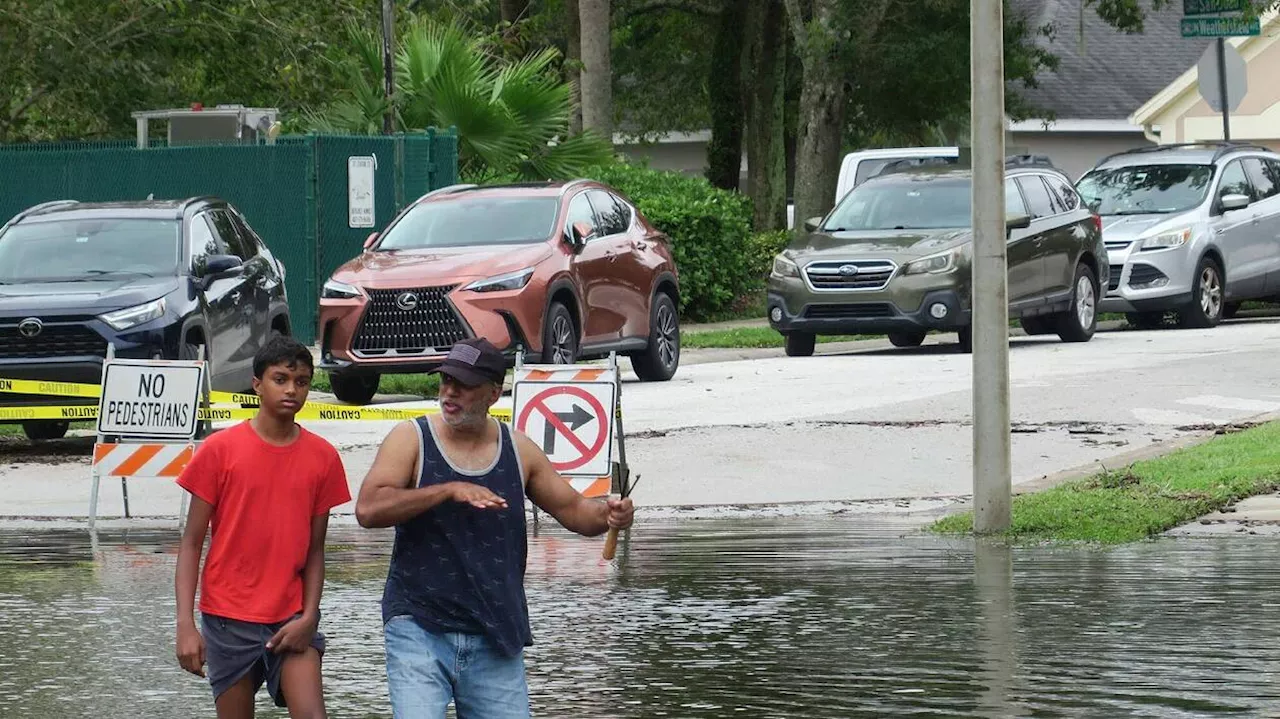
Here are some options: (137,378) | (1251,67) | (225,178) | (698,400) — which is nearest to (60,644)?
(137,378)

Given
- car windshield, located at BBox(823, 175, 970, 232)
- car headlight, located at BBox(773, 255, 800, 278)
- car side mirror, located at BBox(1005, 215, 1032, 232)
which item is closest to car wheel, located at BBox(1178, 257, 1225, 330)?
car side mirror, located at BBox(1005, 215, 1032, 232)

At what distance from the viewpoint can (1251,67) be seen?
45.8 meters

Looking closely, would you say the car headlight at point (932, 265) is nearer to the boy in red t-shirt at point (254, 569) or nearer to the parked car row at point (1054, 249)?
the parked car row at point (1054, 249)

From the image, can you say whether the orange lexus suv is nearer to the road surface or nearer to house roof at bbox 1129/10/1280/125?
the road surface

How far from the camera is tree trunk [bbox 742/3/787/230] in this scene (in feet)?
149

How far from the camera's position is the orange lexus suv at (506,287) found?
18453 mm

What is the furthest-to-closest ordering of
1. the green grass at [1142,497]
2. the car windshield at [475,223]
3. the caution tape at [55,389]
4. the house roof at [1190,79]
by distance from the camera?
the house roof at [1190,79], the car windshield at [475,223], the caution tape at [55,389], the green grass at [1142,497]

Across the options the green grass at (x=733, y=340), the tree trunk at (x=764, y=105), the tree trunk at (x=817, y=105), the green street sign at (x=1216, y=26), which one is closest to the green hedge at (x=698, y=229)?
the green grass at (x=733, y=340)

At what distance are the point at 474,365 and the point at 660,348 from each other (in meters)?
14.9

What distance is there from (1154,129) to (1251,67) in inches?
106

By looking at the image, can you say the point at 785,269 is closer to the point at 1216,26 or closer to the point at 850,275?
the point at 850,275

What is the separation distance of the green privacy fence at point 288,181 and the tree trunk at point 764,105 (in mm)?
18707

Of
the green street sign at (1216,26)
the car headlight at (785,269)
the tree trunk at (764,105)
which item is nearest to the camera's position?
the car headlight at (785,269)

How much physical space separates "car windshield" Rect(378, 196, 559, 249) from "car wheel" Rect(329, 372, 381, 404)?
112 centimetres
